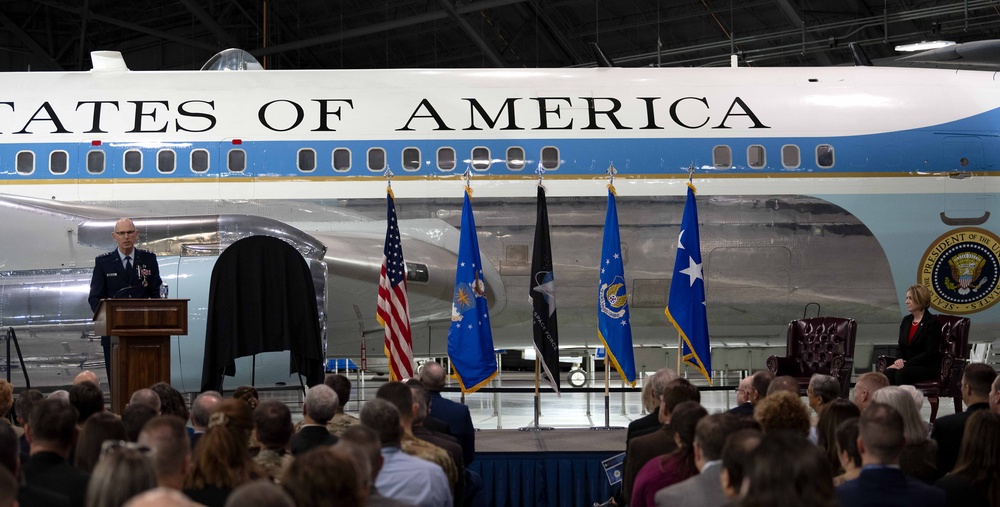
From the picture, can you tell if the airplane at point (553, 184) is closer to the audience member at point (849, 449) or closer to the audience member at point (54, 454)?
the audience member at point (54, 454)

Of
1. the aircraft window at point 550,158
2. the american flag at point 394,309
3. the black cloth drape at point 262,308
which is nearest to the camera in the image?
the black cloth drape at point 262,308

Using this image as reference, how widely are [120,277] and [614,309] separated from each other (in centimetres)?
453

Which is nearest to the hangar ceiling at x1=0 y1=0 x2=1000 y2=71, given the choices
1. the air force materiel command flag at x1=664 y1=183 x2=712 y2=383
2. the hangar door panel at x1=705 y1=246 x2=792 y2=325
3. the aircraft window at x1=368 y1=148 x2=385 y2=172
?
the hangar door panel at x1=705 y1=246 x2=792 y2=325

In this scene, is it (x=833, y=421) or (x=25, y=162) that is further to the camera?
(x=25, y=162)

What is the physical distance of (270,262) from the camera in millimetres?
9672

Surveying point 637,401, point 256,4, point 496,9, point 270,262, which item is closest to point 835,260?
point 637,401

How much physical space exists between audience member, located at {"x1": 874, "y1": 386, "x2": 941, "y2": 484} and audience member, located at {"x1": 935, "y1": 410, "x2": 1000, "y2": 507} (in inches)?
10.2

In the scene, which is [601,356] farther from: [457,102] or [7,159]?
[7,159]

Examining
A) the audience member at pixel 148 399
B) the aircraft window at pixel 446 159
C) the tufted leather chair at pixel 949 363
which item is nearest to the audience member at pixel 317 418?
the audience member at pixel 148 399

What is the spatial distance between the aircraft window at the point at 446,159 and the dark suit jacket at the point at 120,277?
3637 millimetres

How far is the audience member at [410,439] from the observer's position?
516 cm

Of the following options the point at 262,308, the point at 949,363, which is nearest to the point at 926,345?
the point at 949,363

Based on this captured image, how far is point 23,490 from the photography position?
392 cm

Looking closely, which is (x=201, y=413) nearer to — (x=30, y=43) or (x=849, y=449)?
(x=849, y=449)
